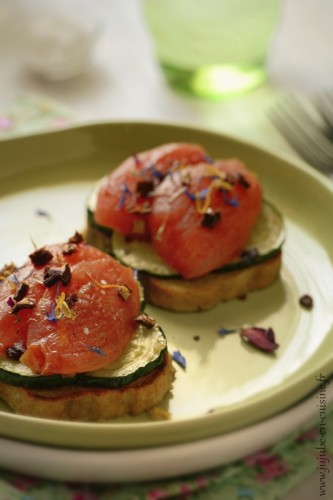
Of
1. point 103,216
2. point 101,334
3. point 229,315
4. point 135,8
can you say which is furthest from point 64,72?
point 101,334

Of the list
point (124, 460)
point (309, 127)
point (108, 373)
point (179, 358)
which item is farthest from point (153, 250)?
point (309, 127)

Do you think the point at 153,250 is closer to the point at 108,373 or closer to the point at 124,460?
the point at 108,373

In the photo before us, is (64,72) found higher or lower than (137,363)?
lower

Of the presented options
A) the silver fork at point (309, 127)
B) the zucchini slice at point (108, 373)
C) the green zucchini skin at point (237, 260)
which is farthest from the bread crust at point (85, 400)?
the silver fork at point (309, 127)

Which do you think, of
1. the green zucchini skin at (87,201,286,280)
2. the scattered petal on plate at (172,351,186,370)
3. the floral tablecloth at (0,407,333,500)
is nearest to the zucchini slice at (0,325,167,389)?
the scattered petal on plate at (172,351,186,370)

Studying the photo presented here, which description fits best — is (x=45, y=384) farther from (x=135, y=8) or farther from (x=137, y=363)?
(x=135, y=8)

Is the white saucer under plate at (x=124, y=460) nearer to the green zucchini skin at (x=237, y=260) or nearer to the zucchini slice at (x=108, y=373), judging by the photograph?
the zucchini slice at (x=108, y=373)
